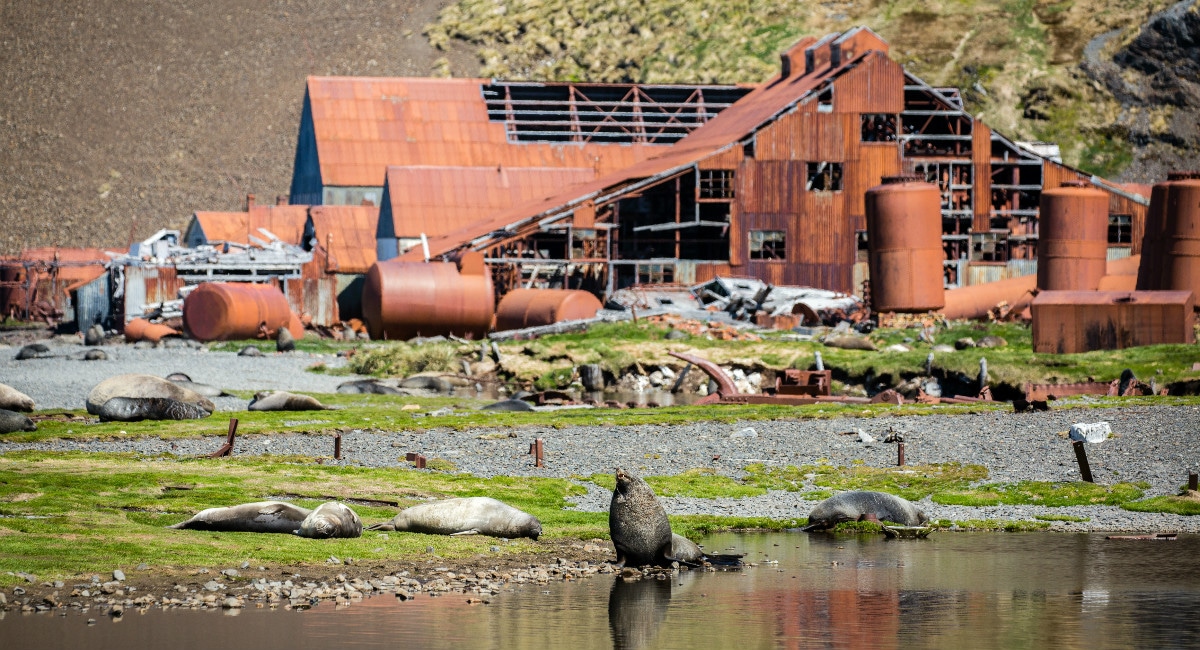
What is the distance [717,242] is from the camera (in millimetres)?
65000

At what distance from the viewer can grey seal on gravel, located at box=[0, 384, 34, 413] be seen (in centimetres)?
3146

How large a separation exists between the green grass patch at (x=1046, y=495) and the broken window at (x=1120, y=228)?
44548mm

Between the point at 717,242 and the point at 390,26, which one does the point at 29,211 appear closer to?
the point at 390,26

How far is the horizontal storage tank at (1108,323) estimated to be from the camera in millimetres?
42406

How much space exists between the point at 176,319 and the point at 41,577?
47.9m

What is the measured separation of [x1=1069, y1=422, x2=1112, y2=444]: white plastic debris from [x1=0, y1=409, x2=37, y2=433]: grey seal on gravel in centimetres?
1771

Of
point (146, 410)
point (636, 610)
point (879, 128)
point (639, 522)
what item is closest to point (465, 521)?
point (639, 522)

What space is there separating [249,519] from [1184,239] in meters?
39.4

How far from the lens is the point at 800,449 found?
27344mm

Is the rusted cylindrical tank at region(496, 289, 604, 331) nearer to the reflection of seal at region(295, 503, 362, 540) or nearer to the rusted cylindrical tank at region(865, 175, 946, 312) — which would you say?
the rusted cylindrical tank at region(865, 175, 946, 312)

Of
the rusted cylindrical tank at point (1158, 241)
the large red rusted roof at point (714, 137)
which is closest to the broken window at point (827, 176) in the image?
the large red rusted roof at point (714, 137)

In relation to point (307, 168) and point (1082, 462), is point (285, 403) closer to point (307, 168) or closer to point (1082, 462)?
point (1082, 462)

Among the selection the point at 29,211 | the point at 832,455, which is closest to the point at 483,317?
the point at 832,455

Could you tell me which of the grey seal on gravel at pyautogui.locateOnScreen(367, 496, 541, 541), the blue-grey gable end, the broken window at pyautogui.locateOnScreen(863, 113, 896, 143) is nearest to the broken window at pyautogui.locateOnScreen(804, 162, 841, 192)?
the broken window at pyautogui.locateOnScreen(863, 113, 896, 143)
